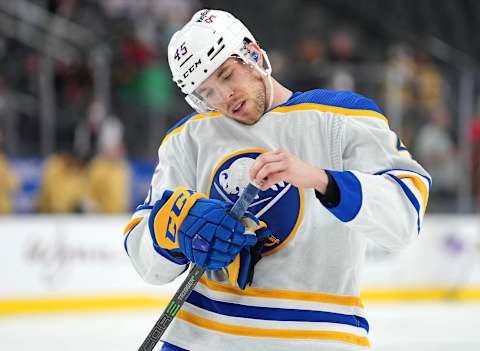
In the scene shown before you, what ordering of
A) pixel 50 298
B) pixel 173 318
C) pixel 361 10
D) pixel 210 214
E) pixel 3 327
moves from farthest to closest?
pixel 361 10
pixel 50 298
pixel 3 327
pixel 173 318
pixel 210 214

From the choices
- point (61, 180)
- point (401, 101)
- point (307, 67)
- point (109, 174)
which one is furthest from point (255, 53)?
point (401, 101)

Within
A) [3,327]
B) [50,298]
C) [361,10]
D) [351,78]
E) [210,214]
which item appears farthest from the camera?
[361,10]

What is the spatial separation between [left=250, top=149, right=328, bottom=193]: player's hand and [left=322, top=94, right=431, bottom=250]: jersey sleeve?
29 millimetres

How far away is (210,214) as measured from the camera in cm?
131

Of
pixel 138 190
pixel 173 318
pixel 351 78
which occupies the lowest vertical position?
pixel 173 318

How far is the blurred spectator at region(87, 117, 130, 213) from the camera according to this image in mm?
5133

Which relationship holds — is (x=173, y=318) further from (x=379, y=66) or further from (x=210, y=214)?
(x=379, y=66)

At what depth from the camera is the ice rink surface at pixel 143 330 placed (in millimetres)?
3761

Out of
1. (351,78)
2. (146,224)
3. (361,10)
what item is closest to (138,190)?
(351,78)

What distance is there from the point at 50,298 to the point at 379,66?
9.15 feet

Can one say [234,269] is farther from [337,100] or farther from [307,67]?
[307,67]

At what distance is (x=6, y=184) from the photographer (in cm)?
494

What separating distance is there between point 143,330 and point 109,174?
4.28 ft

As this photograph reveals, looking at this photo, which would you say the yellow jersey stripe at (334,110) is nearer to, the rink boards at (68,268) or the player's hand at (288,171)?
the player's hand at (288,171)
